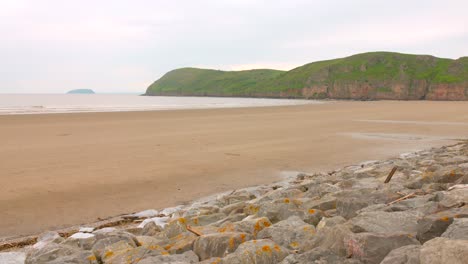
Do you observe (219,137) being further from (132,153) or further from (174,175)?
(174,175)

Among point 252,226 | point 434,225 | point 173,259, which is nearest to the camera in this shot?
point 434,225

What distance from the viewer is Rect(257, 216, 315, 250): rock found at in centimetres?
445

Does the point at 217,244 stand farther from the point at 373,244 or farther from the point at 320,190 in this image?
the point at 320,190

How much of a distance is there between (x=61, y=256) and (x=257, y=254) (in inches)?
86.9

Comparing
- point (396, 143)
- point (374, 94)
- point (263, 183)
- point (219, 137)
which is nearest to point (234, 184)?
point (263, 183)

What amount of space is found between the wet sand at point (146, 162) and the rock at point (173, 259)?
3.37 m

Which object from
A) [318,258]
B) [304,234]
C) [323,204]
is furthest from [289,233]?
[323,204]

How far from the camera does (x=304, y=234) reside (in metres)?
4.60

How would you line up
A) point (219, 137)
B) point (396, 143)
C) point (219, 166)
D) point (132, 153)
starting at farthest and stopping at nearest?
point (219, 137) → point (396, 143) → point (132, 153) → point (219, 166)

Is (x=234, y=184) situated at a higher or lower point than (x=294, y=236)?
lower

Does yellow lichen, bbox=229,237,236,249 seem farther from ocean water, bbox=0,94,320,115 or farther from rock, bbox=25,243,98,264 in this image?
ocean water, bbox=0,94,320,115

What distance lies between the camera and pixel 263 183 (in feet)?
32.9

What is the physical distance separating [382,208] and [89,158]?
32.8 ft

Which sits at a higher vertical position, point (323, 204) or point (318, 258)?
point (318, 258)
